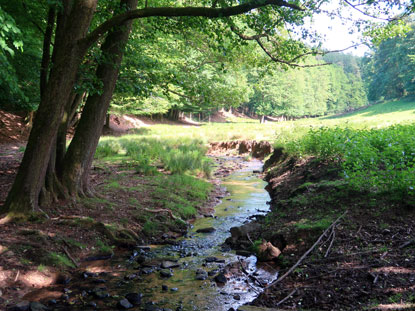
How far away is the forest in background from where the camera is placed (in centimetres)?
699

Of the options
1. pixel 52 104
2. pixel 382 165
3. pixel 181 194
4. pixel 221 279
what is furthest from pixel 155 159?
pixel 221 279

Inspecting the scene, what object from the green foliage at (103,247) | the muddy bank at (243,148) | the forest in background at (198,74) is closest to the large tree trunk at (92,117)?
the forest in background at (198,74)

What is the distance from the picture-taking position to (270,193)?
11.0 meters

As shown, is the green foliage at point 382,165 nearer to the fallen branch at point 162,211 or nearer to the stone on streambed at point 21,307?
the fallen branch at point 162,211

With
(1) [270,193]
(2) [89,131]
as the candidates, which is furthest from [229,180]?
(2) [89,131]

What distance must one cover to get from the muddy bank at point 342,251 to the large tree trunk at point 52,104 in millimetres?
4064

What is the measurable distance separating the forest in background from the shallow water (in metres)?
3.25

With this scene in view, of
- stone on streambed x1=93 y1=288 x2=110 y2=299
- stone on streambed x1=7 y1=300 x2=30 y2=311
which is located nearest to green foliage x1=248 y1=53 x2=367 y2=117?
stone on streambed x1=93 y1=288 x2=110 y2=299

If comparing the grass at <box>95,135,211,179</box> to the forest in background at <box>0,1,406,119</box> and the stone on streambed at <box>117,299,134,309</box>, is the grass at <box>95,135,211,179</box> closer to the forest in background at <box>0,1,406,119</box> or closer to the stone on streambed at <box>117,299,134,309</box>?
the forest in background at <box>0,1,406,119</box>

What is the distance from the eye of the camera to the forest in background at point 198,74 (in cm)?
699

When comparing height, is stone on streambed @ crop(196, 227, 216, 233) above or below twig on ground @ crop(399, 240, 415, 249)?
below

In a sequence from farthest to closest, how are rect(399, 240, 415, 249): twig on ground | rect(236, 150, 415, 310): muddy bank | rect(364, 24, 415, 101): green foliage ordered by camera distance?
rect(364, 24, 415, 101): green foliage < rect(399, 240, 415, 249): twig on ground < rect(236, 150, 415, 310): muddy bank

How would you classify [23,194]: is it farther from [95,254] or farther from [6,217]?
[95,254]

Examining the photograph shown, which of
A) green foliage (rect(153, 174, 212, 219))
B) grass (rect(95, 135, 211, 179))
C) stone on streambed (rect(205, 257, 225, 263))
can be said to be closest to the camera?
stone on streambed (rect(205, 257, 225, 263))
